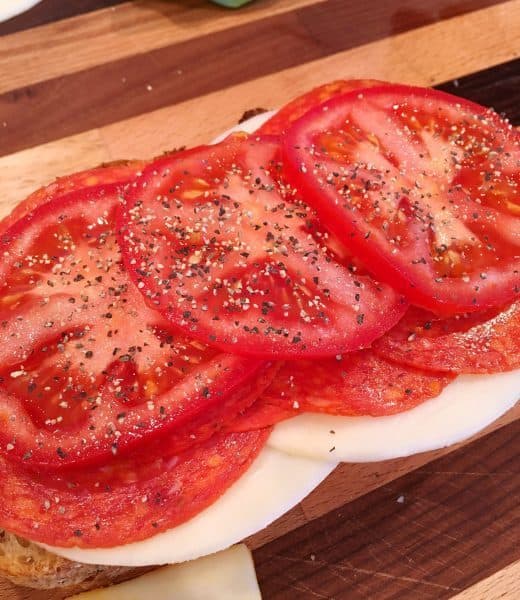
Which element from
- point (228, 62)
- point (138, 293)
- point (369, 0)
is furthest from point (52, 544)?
point (369, 0)

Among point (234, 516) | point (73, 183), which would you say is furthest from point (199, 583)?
point (73, 183)

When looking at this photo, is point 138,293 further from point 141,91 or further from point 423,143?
point 141,91

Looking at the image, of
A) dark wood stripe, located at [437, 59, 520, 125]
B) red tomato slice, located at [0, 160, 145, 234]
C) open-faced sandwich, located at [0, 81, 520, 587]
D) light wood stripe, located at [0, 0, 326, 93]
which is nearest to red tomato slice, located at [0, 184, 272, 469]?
open-faced sandwich, located at [0, 81, 520, 587]

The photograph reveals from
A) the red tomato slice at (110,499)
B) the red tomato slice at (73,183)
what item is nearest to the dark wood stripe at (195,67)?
the red tomato slice at (73,183)

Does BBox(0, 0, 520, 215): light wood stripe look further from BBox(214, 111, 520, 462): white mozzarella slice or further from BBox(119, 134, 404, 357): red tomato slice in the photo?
BBox(214, 111, 520, 462): white mozzarella slice

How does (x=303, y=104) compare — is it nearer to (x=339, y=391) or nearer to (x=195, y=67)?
(x=195, y=67)

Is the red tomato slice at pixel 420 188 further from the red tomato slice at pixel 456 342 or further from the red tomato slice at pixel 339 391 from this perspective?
the red tomato slice at pixel 339 391
